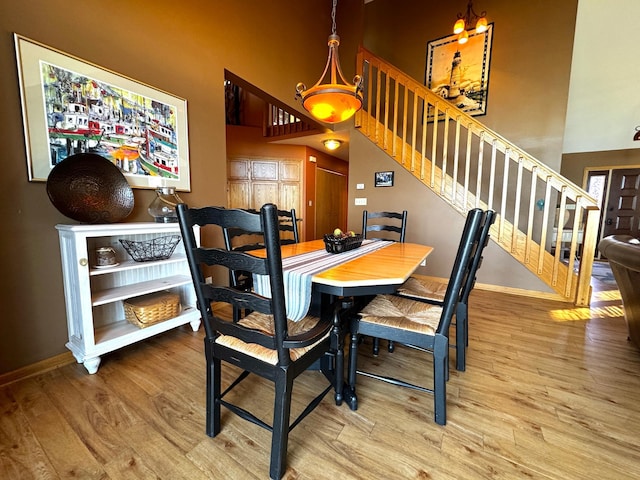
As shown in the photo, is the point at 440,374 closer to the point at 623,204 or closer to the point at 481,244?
the point at 481,244

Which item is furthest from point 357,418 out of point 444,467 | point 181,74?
point 181,74

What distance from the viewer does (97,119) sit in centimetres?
176

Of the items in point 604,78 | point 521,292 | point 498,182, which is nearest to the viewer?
point 521,292

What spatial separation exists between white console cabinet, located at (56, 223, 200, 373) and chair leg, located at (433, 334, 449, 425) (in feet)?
5.72

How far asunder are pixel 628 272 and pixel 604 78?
19.0 ft

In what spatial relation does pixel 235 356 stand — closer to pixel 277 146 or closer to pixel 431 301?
pixel 431 301

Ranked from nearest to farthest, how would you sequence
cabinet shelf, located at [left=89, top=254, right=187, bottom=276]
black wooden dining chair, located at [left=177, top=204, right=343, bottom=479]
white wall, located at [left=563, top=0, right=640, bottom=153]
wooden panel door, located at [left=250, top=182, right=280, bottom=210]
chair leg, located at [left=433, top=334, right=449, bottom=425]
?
black wooden dining chair, located at [left=177, top=204, right=343, bottom=479]
chair leg, located at [left=433, top=334, right=449, bottom=425]
cabinet shelf, located at [left=89, top=254, right=187, bottom=276]
white wall, located at [left=563, top=0, right=640, bottom=153]
wooden panel door, located at [left=250, top=182, right=280, bottom=210]

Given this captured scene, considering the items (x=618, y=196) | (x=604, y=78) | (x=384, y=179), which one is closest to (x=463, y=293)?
(x=384, y=179)

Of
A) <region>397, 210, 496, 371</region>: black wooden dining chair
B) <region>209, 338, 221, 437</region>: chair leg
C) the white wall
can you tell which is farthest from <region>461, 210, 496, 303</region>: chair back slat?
the white wall

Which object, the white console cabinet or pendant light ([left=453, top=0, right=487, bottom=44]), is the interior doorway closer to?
pendant light ([left=453, top=0, right=487, bottom=44])

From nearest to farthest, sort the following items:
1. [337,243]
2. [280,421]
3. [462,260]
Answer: [280,421] < [462,260] < [337,243]

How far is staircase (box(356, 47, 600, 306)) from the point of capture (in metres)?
2.81

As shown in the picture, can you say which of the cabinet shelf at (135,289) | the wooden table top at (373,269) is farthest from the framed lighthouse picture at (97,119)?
the wooden table top at (373,269)

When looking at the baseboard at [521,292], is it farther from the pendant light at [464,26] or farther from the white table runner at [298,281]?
the pendant light at [464,26]
